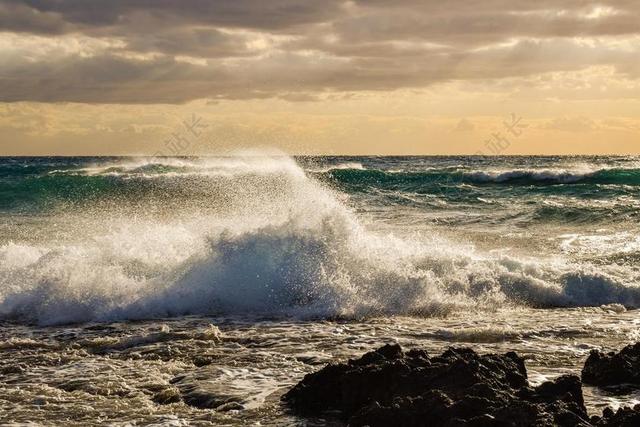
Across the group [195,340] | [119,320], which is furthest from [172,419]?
[119,320]

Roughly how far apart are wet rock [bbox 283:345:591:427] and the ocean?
19.8 inches

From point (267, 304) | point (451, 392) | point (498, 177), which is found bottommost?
point (267, 304)

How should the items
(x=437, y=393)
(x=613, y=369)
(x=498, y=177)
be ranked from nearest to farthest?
(x=437, y=393), (x=613, y=369), (x=498, y=177)

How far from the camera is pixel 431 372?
6.41m

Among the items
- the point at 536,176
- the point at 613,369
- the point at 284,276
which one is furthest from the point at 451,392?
the point at 536,176

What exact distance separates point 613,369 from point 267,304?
586 centimetres

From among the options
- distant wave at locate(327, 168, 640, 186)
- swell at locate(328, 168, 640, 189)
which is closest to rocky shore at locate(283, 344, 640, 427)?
swell at locate(328, 168, 640, 189)

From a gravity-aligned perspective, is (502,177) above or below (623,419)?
above

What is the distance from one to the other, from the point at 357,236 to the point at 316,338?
14.1 ft

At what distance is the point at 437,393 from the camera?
5945mm

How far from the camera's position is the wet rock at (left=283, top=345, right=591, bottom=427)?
5.65m

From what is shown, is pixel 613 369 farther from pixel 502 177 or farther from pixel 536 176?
pixel 536 176

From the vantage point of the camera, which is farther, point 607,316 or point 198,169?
point 198,169

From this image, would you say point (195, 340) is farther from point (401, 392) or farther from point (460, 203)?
point (460, 203)
